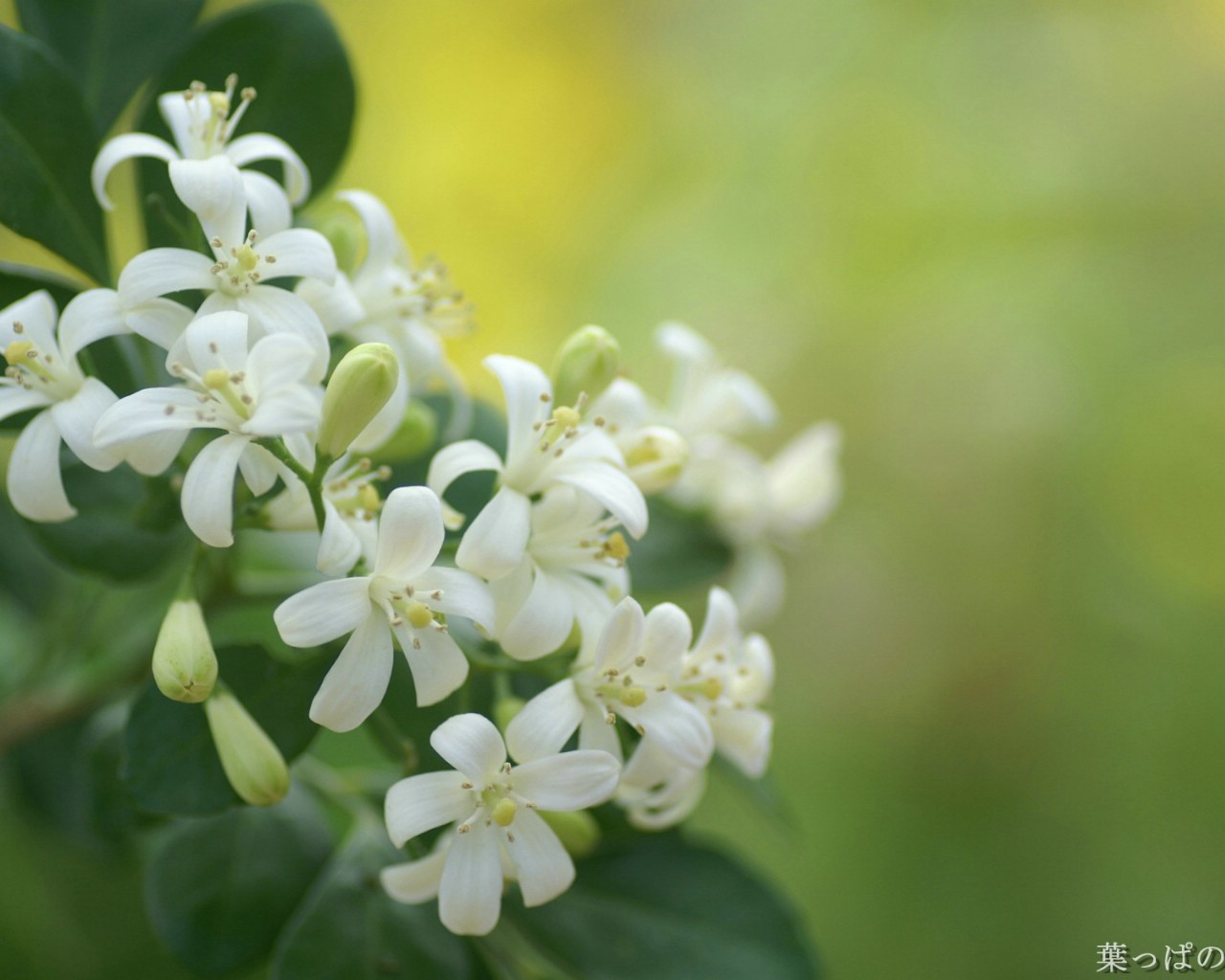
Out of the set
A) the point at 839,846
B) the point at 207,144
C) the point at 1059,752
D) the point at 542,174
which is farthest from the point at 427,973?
the point at 542,174

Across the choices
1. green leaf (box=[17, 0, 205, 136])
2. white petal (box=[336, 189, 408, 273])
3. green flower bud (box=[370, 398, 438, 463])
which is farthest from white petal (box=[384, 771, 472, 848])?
green leaf (box=[17, 0, 205, 136])

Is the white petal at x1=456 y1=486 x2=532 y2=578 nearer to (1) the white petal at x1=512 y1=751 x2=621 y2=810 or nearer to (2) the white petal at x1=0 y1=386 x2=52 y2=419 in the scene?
(1) the white petal at x1=512 y1=751 x2=621 y2=810

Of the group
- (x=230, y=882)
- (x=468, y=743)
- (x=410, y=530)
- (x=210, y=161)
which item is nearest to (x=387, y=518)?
(x=410, y=530)

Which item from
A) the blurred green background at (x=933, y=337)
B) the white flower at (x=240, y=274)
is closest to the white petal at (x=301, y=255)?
the white flower at (x=240, y=274)

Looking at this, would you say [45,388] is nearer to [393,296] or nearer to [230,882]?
[393,296]

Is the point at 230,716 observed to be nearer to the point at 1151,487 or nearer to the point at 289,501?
the point at 289,501

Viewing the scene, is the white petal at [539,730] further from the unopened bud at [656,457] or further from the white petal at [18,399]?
the white petal at [18,399]
